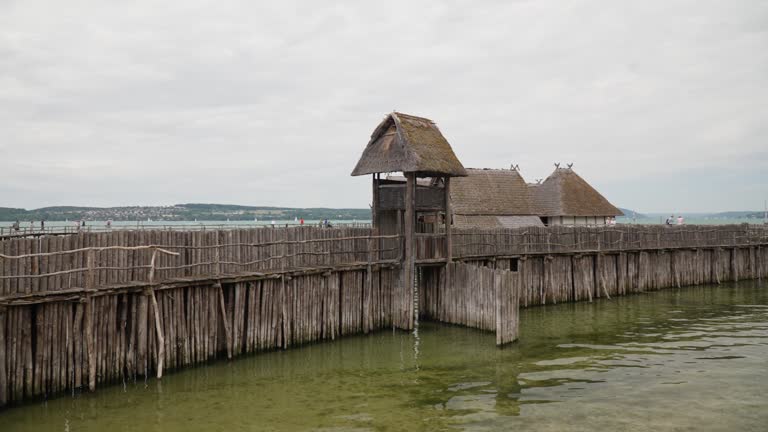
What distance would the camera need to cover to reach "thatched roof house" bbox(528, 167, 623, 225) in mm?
42844

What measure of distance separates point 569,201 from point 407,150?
23.9 metres

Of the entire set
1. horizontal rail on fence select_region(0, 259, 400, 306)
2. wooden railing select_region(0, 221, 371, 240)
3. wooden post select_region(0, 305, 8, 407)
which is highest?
Answer: wooden railing select_region(0, 221, 371, 240)

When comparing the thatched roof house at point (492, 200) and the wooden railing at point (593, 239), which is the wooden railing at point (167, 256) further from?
the thatched roof house at point (492, 200)

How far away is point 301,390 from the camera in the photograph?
51.4 ft

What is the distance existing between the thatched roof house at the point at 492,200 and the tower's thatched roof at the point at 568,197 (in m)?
1.68

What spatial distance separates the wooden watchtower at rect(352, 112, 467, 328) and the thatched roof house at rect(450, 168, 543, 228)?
1253 cm

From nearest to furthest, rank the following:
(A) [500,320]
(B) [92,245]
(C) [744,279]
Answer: (B) [92,245] → (A) [500,320] → (C) [744,279]

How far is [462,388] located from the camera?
16.0 meters

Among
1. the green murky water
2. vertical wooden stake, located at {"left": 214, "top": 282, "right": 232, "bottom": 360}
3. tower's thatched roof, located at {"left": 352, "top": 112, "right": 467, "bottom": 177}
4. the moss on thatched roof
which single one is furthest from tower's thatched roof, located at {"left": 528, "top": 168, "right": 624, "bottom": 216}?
vertical wooden stake, located at {"left": 214, "top": 282, "right": 232, "bottom": 360}

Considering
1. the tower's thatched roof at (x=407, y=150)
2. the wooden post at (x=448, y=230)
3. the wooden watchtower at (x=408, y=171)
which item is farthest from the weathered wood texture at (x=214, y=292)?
the tower's thatched roof at (x=407, y=150)

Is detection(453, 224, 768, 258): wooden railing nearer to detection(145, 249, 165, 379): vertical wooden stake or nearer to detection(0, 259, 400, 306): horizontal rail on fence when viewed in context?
detection(0, 259, 400, 306): horizontal rail on fence

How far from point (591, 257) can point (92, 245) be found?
24376 mm

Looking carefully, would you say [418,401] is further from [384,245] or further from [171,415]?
[384,245]

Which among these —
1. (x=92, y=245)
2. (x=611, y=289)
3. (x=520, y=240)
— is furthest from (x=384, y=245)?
(x=611, y=289)
